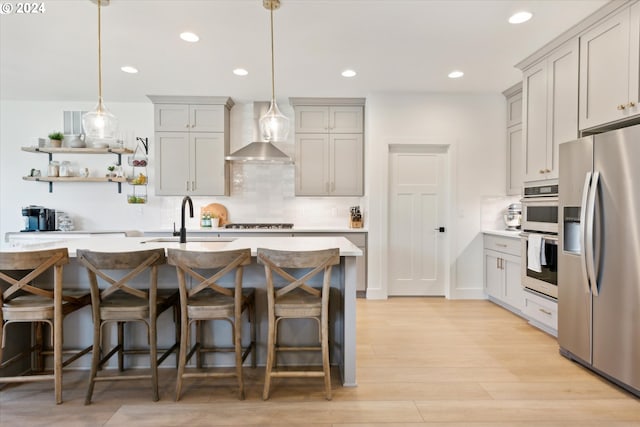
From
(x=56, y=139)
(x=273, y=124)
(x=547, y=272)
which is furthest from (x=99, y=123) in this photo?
(x=547, y=272)

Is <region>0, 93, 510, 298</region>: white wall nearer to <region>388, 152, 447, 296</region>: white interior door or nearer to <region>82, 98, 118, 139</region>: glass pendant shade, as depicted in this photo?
<region>388, 152, 447, 296</region>: white interior door

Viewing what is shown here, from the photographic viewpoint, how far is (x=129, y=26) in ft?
9.30

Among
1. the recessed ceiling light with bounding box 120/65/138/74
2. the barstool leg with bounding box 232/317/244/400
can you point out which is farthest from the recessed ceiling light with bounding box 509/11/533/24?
the recessed ceiling light with bounding box 120/65/138/74

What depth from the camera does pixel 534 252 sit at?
3.04 meters

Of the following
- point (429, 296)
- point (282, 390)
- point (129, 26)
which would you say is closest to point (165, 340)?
point (282, 390)

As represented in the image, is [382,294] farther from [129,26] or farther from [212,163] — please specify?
[129,26]

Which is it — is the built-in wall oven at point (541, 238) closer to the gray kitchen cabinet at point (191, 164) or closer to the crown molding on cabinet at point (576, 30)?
the crown molding on cabinet at point (576, 30)

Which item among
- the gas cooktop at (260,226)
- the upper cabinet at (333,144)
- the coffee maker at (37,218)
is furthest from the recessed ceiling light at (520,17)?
the coffee maker at (37,218)

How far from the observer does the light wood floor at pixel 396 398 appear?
6.30 ft

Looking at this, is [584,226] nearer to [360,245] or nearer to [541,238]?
[541,238]

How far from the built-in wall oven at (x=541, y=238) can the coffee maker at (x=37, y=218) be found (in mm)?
Result: 5834

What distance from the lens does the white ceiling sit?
8.47 ft

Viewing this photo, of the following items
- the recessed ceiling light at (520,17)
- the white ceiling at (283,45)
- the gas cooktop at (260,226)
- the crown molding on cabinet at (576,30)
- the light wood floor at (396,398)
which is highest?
the white ceiling at (283,45)

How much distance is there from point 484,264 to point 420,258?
2.67 ft
